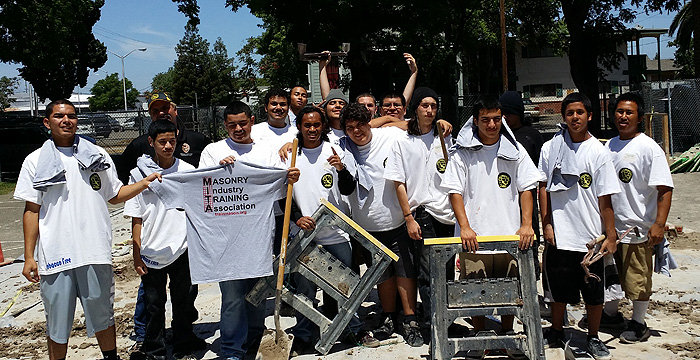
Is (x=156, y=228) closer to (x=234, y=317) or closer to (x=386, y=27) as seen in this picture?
(x=234, y=317)

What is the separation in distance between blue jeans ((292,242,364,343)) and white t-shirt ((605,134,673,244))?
2.12 m

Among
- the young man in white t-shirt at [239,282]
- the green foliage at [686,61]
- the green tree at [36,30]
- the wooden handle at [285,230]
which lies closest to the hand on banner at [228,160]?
the young man in white t-shirt at [239,282]

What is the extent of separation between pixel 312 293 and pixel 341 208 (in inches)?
27.8

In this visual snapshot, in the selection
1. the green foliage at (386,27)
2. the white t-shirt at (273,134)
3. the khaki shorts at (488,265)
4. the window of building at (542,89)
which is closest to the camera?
the khaki shorts at (488,265)

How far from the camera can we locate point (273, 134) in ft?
18.2

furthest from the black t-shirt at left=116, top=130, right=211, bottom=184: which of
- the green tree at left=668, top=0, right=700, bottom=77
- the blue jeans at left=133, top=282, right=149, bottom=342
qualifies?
the green tree at left=668, top=0, right=700, bottom=77

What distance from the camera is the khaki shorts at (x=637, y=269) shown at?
482 cm

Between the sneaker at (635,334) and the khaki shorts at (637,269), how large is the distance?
238mm

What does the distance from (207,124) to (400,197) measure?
21215 mm

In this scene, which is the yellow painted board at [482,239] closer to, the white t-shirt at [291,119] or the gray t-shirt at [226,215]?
the gray t-shirt at [226,215]

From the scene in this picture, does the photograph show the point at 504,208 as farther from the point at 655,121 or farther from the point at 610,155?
the point at 655,121

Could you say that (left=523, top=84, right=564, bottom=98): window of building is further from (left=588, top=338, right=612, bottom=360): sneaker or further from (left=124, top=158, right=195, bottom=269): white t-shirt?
(left=124, top=158, right=195, bottom=269): white t-shirt

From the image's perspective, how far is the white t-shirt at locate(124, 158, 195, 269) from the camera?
15.2 feet

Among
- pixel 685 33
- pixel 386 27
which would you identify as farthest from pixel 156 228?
pixel 685 33
